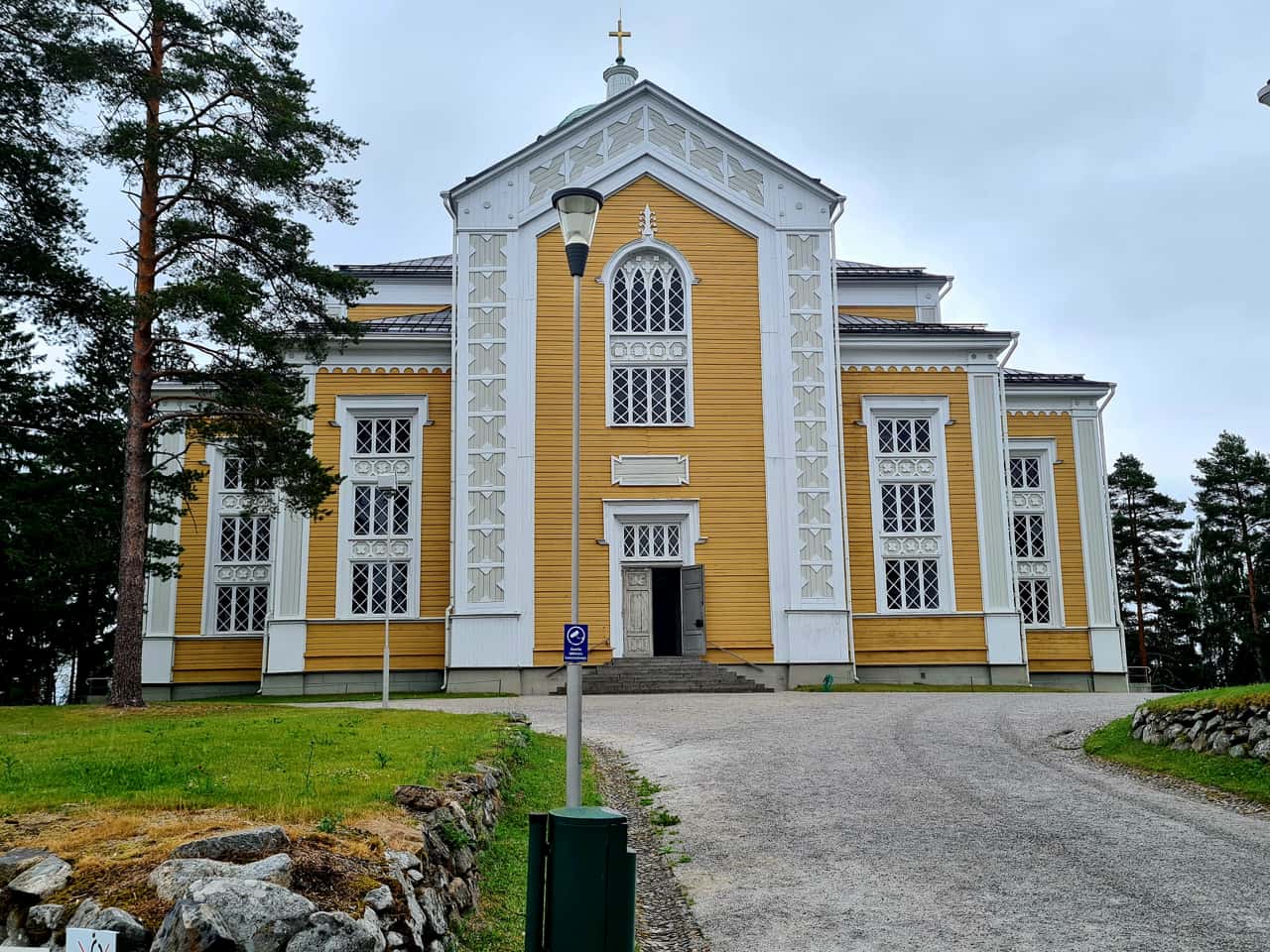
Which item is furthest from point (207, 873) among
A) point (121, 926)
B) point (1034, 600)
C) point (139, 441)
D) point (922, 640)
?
point (1034, 600)

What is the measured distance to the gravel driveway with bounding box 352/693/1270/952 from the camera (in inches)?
253

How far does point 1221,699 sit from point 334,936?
10695mm

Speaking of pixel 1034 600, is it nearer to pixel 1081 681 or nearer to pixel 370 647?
pixel 1081 681

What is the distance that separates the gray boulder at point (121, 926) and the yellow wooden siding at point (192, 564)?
24.0 meters

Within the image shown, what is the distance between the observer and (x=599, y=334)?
87.6 feet

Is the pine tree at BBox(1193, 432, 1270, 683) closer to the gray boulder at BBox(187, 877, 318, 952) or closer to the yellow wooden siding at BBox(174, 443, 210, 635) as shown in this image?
the yellow wooden siding at BBox(174, 443, 210, 635)

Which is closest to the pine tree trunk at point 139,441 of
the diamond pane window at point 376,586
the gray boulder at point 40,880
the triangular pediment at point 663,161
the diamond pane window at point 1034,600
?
the diamond pane window at point 376,586

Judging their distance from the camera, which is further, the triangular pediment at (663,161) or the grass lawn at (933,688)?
the triangular pediment at (663,161)

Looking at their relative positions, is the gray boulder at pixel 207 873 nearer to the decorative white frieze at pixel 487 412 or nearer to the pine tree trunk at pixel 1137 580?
the decorative white frieze at pixel 487 412

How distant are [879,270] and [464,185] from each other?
14.3 m

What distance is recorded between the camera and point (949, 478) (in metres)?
28.0

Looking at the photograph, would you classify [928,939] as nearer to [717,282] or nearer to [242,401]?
[242,401]

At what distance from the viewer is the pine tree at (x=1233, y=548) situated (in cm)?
4322

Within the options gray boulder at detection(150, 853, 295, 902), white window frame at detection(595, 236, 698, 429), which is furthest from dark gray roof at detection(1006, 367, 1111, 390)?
gray boulder at detection(150, 853, 295, 902)
